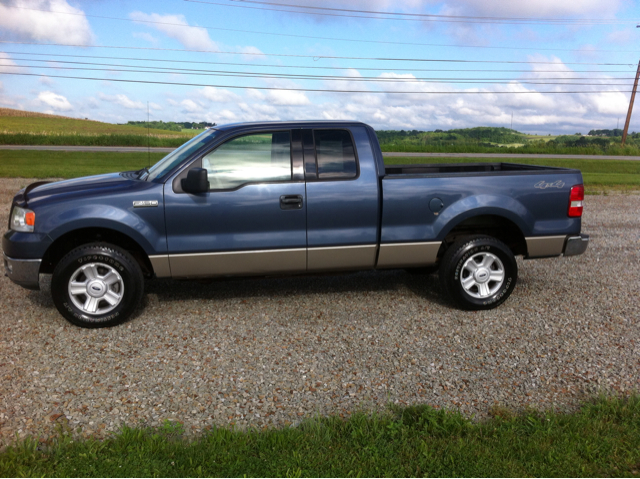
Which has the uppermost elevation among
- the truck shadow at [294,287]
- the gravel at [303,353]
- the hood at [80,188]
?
the hood at [80,188]

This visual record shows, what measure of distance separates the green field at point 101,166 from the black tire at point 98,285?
16.2m

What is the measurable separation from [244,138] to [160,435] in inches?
121

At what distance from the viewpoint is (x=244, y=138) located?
5516 mm

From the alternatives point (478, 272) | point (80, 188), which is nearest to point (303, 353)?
point (478, 272)

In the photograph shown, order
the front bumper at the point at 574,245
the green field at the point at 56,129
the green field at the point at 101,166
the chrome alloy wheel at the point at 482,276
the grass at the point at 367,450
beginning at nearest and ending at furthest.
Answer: the grass at the point at 367,450 < the chrome alloy wheel at the point at 482,276 < the front bumper at the point at 574,245 < the green field at the point at 101,166 < the green field at the point at 56,129

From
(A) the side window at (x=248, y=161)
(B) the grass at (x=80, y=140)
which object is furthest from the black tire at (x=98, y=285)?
(B) the grass at (x=80, y=140)

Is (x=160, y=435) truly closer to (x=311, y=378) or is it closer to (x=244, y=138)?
(x=311, y=378)

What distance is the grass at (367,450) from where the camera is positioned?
119 inches

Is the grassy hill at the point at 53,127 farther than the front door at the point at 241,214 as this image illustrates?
Yes

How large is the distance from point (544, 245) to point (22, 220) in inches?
211

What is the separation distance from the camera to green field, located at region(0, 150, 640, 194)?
20.7 meters

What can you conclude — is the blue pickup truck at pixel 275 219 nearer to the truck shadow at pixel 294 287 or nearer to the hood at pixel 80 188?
the hood at pixel 80 188

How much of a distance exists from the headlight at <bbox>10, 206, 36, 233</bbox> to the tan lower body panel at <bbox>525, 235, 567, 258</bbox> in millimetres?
5027

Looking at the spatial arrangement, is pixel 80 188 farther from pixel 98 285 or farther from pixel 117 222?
pixel 98 285
